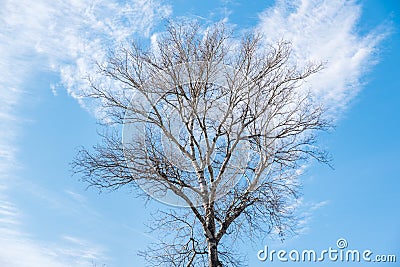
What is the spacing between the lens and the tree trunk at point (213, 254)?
32.9 ft

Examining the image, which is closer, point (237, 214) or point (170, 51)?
point (237, 214)

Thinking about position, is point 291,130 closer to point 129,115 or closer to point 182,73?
point 182,73

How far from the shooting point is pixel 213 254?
10.1 m

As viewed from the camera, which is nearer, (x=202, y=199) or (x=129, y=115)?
(x=202, y=199)

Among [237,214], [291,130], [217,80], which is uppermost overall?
[217,80]

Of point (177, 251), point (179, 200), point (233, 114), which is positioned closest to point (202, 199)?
point (179, 200)

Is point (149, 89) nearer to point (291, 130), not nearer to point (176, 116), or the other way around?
point (176, 116)

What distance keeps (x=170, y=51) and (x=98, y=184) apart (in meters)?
3.22

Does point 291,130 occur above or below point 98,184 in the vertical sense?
above

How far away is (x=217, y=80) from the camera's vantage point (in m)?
11.2

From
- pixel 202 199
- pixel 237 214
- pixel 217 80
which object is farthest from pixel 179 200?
pixel 217 80

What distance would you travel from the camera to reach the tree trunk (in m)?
10.0

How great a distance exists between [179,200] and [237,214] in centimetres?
117

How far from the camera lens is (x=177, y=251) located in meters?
10.4
